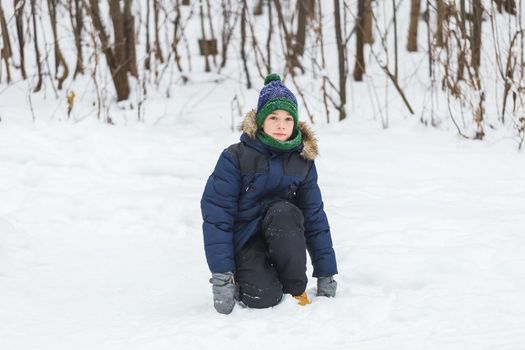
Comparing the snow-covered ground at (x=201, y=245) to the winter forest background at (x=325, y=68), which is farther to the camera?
the winter forest background at (x=325, y=68)

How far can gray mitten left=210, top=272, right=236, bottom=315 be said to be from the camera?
9.59ft

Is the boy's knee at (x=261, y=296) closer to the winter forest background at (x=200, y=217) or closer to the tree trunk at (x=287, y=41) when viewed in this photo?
the winter forest background at (x=200, y=217)

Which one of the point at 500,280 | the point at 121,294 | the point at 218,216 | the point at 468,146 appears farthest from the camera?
the point at 468,146

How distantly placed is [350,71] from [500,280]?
6.02 metres

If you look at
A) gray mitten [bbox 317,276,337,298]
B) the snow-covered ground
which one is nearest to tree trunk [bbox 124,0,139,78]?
the snow-covered ground

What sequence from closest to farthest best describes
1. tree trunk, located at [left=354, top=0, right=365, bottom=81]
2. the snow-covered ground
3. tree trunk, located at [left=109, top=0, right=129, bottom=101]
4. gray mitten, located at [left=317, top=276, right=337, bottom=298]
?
the snow-covered ground, gray mitten, located at [left=317, top=276, right=337, bottom=298], tree trunk, located at [left=109, top=0, right=129, bottom=101], tree trunk, located at [left=354, top=0, right=365, bottom=81]

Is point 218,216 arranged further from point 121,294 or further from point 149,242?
point 149,242

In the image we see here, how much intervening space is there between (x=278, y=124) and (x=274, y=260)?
618mm

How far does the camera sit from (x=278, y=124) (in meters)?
2.99

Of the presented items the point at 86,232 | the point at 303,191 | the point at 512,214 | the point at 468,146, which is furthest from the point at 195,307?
the point at 468,146

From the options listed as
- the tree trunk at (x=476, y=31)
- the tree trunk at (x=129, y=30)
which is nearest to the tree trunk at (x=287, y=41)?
the tree trunk at (x=129, y=30)

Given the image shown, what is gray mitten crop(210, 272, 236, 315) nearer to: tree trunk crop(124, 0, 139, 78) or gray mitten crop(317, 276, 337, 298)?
gray mitten crop(317, 276, 337, 298)

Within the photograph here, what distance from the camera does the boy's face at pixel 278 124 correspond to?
2.99m

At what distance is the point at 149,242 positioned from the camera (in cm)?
444
